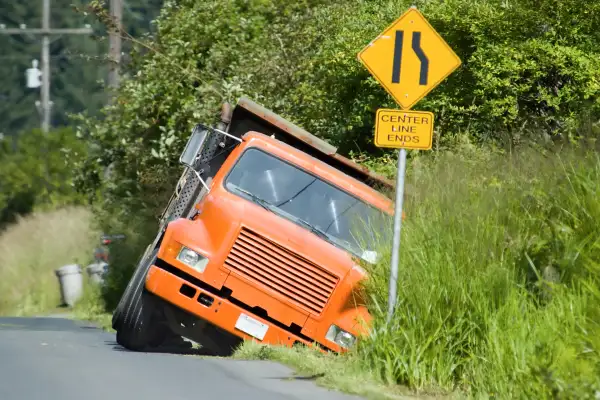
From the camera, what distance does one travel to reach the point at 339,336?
14023mm

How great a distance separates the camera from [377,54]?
12.9 metres

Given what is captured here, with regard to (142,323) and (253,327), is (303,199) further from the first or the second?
(142,323)

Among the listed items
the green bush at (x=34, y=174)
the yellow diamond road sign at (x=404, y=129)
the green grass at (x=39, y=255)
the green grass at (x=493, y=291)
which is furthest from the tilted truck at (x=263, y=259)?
the green bush at (x=34, y=174)

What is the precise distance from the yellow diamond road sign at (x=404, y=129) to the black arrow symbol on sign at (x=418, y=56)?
0.29m

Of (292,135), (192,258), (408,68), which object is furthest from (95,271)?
(408,68)

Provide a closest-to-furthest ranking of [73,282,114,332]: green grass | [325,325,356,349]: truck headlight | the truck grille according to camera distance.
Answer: [325,325,356,349]: truck headlight < the truck grille < [73,282,114,332]: green grass

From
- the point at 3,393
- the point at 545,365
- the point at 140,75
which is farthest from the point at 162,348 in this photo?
the point at 140,75

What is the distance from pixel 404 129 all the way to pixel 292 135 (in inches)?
148

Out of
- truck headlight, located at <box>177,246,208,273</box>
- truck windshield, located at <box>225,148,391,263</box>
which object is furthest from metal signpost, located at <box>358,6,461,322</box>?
truck headlight, located at <box>177,246,208,273</box>

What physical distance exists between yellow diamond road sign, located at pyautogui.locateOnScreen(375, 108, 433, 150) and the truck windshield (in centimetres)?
184

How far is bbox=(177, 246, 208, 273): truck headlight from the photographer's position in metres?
14.1

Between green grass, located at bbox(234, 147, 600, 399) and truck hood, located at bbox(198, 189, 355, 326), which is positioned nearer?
green grass, located at bbox(234, 147, 600, 399)

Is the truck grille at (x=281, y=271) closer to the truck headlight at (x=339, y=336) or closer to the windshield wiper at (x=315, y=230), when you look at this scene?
the truck headlight at (x=339, y=336)

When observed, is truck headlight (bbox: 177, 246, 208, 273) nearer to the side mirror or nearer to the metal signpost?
the side mirror
